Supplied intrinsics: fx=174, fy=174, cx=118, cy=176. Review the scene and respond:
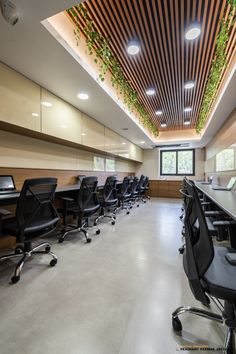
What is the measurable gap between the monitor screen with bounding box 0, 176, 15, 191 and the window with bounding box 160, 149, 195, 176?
25.6 feet

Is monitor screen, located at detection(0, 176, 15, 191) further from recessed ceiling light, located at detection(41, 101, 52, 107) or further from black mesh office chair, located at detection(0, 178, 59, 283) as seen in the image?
recessed ceiling light, located at detection(41, 101, 52, 107)

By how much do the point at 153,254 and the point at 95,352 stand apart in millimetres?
1483

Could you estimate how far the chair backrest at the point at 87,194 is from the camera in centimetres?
274

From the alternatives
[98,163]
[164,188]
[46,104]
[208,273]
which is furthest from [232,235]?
[164,188]

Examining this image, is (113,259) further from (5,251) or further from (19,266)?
(5,251)

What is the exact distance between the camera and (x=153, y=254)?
2387 mm

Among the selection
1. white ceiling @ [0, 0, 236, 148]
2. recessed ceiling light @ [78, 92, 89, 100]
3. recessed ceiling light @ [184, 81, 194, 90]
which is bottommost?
white ceiling @ [0, 0, 236, 148]

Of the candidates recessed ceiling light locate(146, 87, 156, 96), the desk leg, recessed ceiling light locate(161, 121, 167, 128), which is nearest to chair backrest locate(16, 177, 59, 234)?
the desk leg

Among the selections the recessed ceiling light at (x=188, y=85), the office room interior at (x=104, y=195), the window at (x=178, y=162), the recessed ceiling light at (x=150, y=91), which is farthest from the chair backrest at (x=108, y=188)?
the window at (x=178, y=162)

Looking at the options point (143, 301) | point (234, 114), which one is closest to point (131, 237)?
point (143, 301)

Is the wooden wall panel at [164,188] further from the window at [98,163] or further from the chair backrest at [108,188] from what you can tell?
→ the chair backrest at [108,188]

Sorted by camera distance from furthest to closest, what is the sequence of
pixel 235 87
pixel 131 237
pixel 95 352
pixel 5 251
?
pixel 131 237 → pixel 235 87 → pixel 5 251 → pixel 95 352

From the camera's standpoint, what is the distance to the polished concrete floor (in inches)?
43.4

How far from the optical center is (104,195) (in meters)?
3.76
